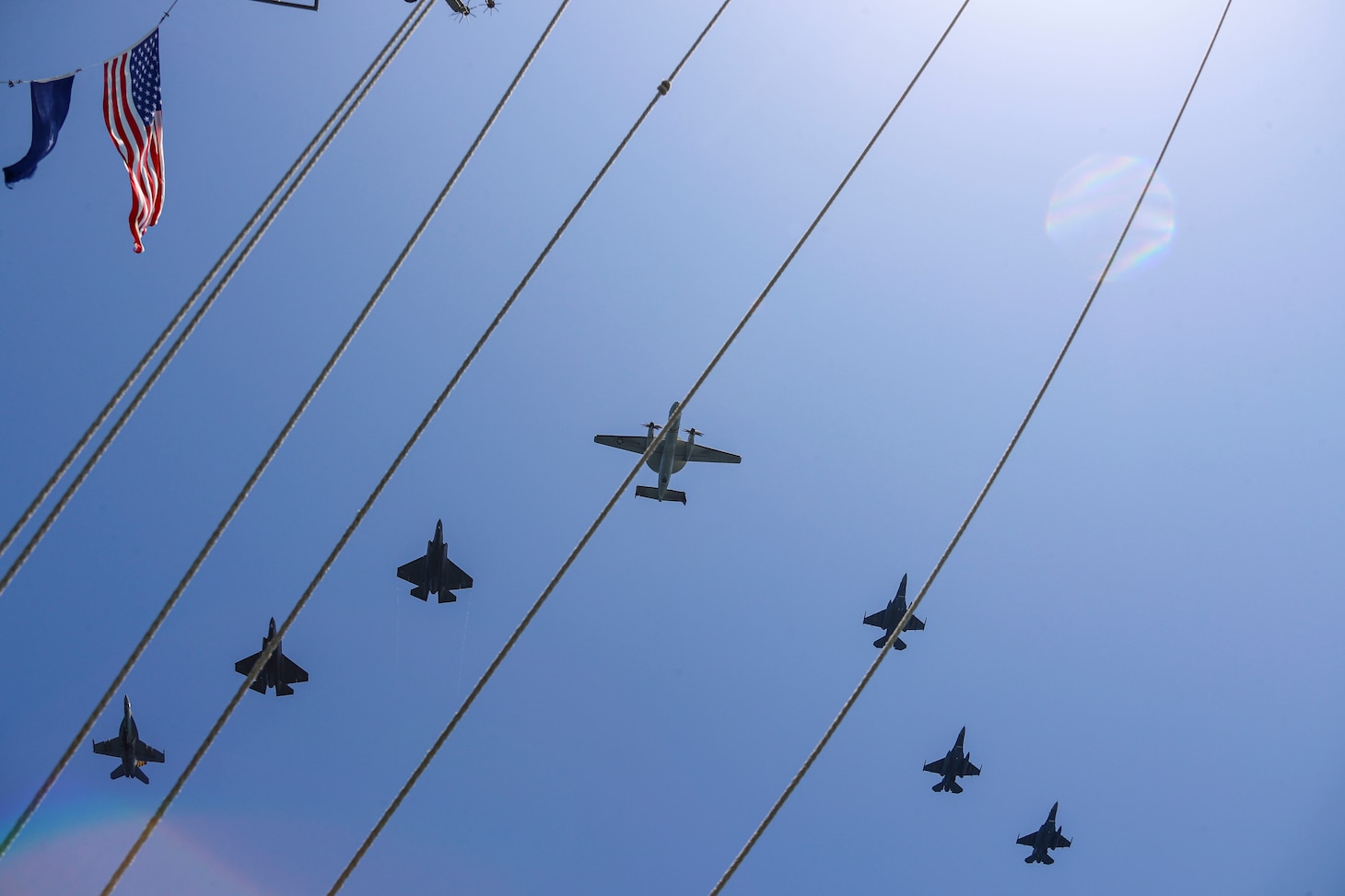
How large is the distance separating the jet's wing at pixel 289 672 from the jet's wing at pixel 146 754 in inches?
191

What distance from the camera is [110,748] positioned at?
2447 cm

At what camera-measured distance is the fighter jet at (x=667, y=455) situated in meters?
24.4

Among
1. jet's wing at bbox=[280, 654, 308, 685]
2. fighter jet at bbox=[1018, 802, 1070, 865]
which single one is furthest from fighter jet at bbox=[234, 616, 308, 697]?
fighter jet at bbox=[1018, 802, 1070, 865]

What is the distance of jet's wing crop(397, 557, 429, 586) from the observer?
22984mm

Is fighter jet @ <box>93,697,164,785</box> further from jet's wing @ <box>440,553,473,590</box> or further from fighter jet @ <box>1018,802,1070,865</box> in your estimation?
fighter jet @ <box>1018,802,1070,865</box>

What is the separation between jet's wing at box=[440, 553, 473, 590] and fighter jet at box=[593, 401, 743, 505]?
210 inches

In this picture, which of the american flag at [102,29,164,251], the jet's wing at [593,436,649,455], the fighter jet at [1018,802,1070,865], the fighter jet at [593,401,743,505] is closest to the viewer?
the american flag at [102,29,164,251]

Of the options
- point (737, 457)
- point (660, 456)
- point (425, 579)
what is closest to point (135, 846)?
point (425, 579)

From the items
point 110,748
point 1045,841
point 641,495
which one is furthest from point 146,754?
point 1045,841

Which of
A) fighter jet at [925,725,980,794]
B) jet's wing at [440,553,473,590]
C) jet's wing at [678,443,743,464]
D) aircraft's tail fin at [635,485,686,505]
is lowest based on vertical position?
jet's wing at [440,553,473,590]

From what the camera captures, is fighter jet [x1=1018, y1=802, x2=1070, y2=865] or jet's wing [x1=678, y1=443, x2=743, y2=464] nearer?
jet's wing [x1=678, y1=443, x2=743, y2=464]

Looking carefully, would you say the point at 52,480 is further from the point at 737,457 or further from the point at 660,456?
the point at 737,457

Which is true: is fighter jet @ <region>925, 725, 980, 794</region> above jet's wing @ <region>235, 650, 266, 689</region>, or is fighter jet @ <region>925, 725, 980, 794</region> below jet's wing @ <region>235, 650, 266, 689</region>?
above

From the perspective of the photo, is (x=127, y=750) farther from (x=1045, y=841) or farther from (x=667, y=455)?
(x=1045, y=841)
